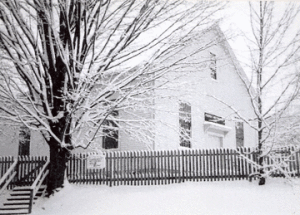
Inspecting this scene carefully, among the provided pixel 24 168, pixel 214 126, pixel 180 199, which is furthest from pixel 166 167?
pixel 24 168

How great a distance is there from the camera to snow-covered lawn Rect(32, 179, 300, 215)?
8.42 m

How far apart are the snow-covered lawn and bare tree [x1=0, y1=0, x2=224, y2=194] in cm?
111

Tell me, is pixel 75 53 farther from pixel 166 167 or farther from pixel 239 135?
pixel 239 135

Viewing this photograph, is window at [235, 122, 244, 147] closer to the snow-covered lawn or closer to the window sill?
the window sill

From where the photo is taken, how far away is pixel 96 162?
1055 centimetres

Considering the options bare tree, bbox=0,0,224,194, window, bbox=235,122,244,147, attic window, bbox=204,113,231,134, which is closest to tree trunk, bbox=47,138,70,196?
bare tree, bbox=0,0,224,194

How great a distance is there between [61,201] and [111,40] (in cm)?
450

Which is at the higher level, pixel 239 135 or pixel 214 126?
pixel 214 126

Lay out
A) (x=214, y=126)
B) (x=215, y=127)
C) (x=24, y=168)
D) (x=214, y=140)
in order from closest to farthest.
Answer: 1. (x=24, y=168)
2. (x=214, y=126)
3. (x=215, y=127)
4. (x=214, y=140)

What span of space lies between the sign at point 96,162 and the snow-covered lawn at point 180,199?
73 centimetres

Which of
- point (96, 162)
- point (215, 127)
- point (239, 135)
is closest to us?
point (96, 162)

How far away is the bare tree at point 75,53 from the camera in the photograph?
331 inches

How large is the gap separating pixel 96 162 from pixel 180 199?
2.83 meters

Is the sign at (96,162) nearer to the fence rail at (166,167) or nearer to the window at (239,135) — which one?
the fence rail at (166,167)
